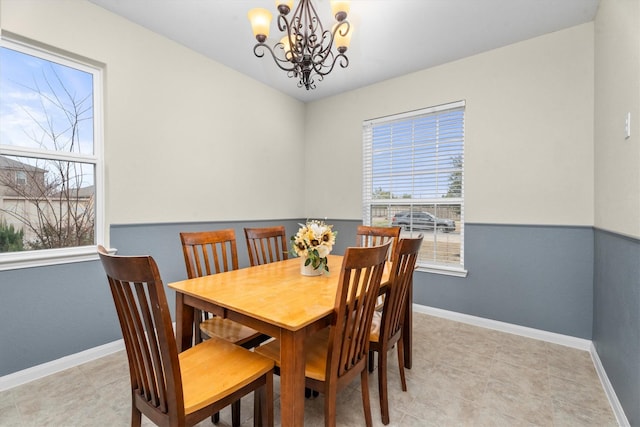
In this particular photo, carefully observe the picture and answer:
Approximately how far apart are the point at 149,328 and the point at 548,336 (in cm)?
316

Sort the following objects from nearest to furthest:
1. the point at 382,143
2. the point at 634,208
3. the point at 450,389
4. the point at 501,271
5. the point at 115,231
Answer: the point at 634,208, the point at 450,389, the point at 115,231, the point at 501,271, the point at 382,143

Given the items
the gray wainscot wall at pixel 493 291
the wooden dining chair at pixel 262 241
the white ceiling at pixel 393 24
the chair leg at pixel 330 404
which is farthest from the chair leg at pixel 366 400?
the white ceiling at pixel 393 24

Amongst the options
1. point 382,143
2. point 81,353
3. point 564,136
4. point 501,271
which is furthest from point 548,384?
point 81,353

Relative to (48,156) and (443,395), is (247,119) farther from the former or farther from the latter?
(443,395)

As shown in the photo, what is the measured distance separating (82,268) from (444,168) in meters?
3.44

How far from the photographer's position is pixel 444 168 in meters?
3.22

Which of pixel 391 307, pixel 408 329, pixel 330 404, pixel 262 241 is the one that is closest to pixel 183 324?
pixel 330 404

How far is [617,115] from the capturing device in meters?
1.82

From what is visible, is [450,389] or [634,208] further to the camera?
[450,389]

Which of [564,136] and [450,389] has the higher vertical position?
[564,136]

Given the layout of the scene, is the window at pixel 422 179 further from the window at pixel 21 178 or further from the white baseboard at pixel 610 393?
the window at pixel 21 178

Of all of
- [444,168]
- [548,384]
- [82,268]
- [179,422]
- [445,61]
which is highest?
[445,61]

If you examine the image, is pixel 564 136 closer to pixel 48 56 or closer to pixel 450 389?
pixel 450 389

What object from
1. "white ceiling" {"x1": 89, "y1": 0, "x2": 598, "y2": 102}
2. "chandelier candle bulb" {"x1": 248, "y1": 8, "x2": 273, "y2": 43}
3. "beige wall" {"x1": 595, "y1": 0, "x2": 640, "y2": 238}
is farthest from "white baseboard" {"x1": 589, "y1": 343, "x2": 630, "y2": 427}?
"chandelier candle bulb" {"x1": 248, "y1": 8, "x2": 273, "y2": 43}
